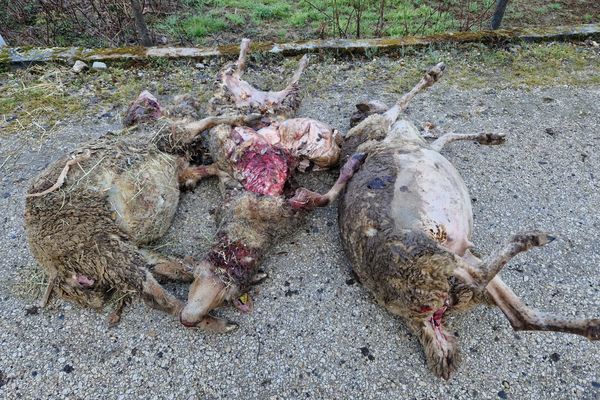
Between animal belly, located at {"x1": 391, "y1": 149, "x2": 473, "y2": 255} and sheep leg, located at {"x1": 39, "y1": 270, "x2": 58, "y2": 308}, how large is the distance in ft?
7.16

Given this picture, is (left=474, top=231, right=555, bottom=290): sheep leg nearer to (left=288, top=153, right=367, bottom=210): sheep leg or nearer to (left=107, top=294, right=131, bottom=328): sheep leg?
(left=288, top=153, right=367, bottom=210): sheep leg

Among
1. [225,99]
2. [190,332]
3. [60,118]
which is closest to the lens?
[190,332]

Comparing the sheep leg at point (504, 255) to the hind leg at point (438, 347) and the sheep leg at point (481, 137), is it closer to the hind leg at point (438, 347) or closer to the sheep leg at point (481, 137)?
the hind leg at point (438, 347)

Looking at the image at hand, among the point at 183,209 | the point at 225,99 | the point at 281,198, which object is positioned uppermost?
the point at 225,99

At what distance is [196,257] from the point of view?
3.42 meters

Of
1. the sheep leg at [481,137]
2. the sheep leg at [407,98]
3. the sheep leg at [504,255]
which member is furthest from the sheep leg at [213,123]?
the sheep leg at [504,255]

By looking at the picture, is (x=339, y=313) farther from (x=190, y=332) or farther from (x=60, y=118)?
(x=60, y=118)

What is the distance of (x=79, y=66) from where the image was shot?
216 inches

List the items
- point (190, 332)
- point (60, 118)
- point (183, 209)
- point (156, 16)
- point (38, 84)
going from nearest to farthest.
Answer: point (190, 332) < point (183, 209) < point (60, 118) < point (38, 84) < point (156, 16)

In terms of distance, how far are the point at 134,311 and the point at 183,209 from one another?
967mm

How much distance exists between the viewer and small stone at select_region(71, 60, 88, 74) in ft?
17.9

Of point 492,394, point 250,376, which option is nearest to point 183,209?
point 250,376

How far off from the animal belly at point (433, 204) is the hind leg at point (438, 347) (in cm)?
46

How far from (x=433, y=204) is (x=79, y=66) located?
4611mm
